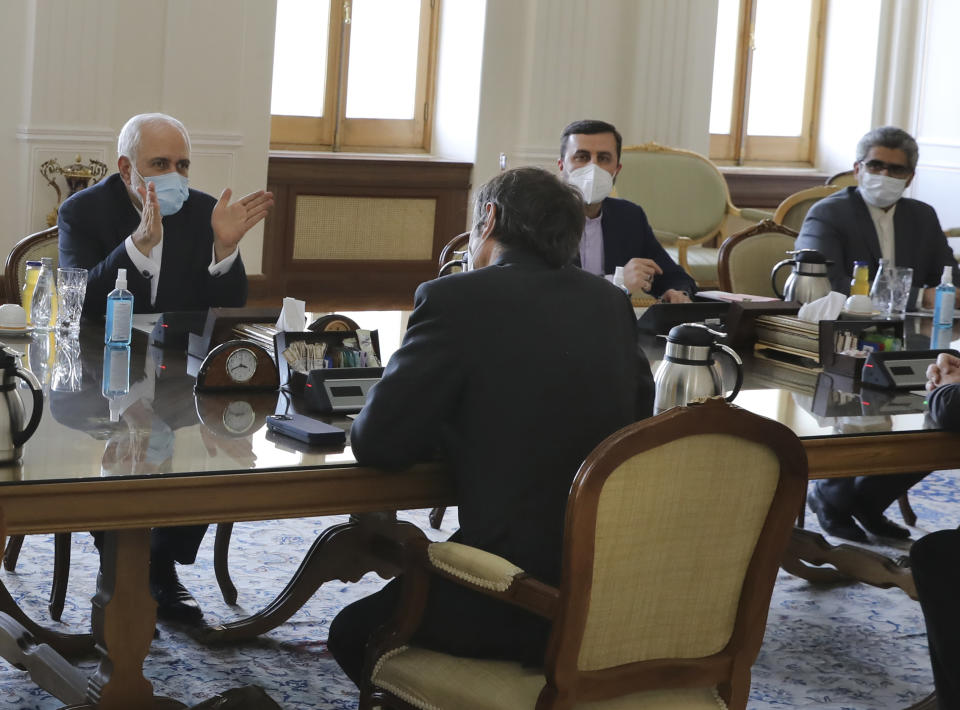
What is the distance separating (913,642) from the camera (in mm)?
3412

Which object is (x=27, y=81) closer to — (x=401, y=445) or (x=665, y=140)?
(x=665, y=140)

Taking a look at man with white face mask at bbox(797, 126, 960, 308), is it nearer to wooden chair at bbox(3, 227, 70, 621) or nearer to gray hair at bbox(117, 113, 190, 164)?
gray hair at bbox(117, 113, 190, 164)

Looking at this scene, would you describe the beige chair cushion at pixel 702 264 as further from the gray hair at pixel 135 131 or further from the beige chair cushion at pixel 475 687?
the beige chair cushion at pixel 475 687

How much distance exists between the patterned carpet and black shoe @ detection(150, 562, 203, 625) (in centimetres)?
4

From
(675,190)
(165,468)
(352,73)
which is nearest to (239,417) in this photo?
(165,468)

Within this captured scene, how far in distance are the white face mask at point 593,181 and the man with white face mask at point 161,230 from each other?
1210 mm

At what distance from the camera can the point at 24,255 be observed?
360 cm

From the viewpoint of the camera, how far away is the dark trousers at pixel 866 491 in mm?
4027

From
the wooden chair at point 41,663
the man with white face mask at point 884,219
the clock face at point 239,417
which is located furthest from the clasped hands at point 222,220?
the man with white face mask at point 884,219

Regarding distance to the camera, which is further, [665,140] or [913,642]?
[665,140]

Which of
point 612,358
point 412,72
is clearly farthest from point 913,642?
point 412,72

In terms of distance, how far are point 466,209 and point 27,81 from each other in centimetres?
251

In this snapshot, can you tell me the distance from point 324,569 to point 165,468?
1.07 meters

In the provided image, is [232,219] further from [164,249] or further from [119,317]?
[119,317]
